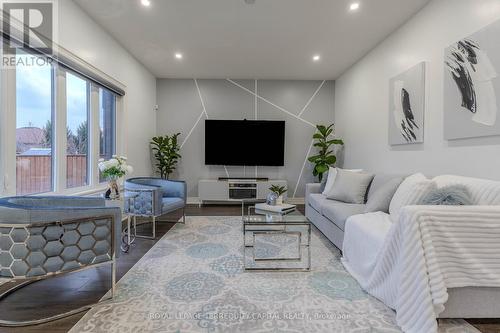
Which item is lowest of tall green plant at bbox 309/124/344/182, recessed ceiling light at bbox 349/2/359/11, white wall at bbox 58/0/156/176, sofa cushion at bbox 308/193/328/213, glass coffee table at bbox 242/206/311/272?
glass coffee table at bbox 242/206/311/272

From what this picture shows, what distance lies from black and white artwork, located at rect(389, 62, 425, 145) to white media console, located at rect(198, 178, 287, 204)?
8.69 ft

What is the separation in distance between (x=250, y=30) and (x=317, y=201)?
2497mm

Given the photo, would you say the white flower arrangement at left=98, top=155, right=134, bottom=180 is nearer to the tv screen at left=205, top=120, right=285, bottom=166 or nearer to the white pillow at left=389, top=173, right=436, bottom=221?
the white pillow at left=389, top=173, right=436, bottom=221

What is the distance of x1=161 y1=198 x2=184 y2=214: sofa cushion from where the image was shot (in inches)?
140

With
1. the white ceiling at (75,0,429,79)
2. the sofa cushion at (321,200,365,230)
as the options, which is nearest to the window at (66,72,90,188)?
the white ceiling at (75,0,429,79)

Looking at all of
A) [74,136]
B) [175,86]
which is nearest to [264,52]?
[175,86]

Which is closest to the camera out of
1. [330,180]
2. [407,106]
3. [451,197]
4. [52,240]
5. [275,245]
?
[52,240]

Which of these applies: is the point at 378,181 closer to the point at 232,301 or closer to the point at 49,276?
the point at 232,301

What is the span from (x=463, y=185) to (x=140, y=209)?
3.35 metres

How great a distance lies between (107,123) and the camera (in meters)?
4.13

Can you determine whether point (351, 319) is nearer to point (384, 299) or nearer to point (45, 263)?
point (384, 299)

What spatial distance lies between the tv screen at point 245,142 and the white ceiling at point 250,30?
3.91 ft

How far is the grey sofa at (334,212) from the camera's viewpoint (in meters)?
2.84

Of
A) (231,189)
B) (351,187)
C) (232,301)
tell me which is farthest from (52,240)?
(231,189)
